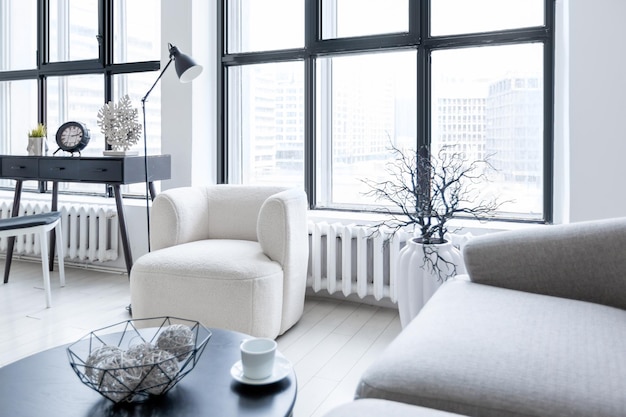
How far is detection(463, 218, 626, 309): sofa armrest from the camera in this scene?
153 centimetres

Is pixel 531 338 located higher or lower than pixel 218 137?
lower

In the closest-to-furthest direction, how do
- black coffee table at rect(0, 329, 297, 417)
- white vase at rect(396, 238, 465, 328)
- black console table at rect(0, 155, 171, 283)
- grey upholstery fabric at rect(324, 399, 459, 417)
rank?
grey upholstery fabric at rect(324, 399, 459, 417) → black coffee table at rect(0, 329, 297, 417) → white vase at rect(396, 238, 465, 328) → black console table at rect(0, 155, 171, 283)

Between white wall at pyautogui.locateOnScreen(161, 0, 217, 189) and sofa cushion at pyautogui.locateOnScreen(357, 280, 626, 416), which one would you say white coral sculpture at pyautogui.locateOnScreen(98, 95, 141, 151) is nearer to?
white wall at pyautogui.locateOnScreen(161, 0, 217, 189)

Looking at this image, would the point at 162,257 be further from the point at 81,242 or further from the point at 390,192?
the point at 81,242

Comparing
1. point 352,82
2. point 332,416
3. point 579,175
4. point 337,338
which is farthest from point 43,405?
point 352,82

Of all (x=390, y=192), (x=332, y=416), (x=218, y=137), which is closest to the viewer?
(x=332, y=416)

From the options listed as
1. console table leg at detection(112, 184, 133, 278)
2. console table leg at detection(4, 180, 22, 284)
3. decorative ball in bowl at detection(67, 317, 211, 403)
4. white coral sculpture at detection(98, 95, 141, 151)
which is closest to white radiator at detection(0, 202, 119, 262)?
console table leg at detection(4, 180, 22, 284)

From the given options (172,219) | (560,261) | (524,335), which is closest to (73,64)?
(172,219)

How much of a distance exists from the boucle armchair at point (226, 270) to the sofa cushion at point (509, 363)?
1.07 m

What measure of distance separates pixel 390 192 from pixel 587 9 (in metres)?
1.37

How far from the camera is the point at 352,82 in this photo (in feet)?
11.0

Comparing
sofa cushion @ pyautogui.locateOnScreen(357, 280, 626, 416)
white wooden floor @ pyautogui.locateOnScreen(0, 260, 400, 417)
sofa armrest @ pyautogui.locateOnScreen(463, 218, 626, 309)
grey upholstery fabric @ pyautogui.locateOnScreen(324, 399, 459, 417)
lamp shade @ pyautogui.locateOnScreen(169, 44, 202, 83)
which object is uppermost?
lamp shade @ pyautogui.locateOnScreen(169, 44, 202, 83)

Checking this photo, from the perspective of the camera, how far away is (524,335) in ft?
4.01

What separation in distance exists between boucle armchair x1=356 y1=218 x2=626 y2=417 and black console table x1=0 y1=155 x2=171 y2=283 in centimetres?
215
